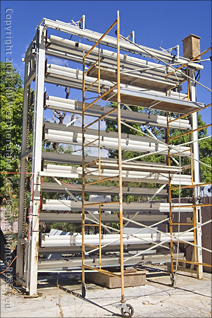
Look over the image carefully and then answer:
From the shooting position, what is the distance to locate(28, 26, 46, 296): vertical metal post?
26.7 feet

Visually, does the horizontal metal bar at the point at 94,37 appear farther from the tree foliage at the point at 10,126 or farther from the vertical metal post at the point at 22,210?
the tree foliage at the point at 10,126

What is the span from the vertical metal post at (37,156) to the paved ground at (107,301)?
659 millimetres

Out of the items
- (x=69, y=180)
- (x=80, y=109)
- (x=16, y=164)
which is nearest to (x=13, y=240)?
(x=69, y=180)

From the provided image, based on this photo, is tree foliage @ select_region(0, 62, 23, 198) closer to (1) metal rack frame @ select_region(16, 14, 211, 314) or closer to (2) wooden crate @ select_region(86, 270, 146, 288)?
(1) metal rack frame @ select_region(16, 14, 211, 314)

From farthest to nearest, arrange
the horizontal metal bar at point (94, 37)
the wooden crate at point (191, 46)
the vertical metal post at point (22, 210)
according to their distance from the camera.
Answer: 1. the wooden crate at point (191, 46)
2. the vertical metal post at point (22, 210)
3. the horizontal metal bar at point (94, 37)

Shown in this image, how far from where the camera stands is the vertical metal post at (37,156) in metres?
8.12

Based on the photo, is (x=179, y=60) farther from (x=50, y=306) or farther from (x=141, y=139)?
(x=50, y=306)

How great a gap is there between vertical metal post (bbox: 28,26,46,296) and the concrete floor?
26.3 inches

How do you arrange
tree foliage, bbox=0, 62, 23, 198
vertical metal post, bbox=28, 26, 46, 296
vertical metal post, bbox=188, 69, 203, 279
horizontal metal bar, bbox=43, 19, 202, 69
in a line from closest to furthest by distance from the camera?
vertical metal post, bbox=28, 26, 46, 296, horizontal metal bar, bbox=43, 19, 202, 69, vertical metal post, bbox=188, 69, 203, 279, tree foliage, bbox=0, 62, 23, 198

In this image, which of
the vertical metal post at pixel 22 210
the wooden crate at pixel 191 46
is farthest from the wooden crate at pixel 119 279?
the wooden crate at pixel 191 46

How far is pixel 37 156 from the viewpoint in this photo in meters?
8.53

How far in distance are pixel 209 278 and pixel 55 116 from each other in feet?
51.4

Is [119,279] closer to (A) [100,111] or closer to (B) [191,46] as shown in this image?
(A) [100,111]

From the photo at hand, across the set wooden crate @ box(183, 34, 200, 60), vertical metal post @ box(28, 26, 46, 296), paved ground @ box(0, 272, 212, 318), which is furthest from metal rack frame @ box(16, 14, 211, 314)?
wooden crate @ box(183, 34, 200, 60)
